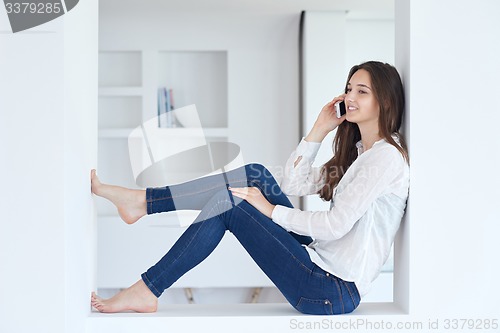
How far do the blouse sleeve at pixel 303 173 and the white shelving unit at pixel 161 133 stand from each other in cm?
204

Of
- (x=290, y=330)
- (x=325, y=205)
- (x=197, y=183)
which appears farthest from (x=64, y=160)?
(x=325, y=205)

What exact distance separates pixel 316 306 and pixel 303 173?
2.03 ft

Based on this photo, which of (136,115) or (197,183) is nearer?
(197,183)

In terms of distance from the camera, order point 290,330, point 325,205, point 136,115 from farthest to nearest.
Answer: point 136,115 → point 325,205 → point 290,330

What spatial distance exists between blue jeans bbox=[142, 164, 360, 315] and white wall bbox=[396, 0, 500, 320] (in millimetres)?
328

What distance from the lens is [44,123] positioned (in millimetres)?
2203

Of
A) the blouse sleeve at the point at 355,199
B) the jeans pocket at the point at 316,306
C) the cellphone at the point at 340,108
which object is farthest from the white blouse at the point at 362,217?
the cellphone at the point at 340,108

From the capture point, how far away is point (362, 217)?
8.03 ft

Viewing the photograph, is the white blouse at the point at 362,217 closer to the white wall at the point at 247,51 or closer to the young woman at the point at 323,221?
the young woman at the point at 323,221

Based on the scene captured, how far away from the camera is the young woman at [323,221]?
7.93 ft

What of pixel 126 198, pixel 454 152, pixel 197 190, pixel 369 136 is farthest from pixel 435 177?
pixel 126 198

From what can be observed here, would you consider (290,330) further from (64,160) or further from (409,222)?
(64,160)

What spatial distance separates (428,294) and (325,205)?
236 centimetres

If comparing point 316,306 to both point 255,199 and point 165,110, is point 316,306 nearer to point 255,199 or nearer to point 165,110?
point 255,199
